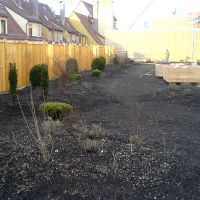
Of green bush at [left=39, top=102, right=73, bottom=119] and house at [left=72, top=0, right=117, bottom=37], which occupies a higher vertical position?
house at [left=72, top=0, right=117, bottom=37]

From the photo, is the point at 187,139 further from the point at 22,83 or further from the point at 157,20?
the point at 157,20

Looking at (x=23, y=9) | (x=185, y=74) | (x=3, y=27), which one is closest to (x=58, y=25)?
(x=23, y=9)

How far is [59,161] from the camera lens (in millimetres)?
5414

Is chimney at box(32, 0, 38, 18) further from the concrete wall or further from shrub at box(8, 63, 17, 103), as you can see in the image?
shrub at box(8, 63, 17, 103)

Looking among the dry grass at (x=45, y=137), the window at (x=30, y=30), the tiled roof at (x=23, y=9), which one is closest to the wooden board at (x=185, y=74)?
the dry grass at (x=45, y=137)

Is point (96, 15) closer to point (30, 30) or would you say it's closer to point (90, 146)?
point (30, 30)

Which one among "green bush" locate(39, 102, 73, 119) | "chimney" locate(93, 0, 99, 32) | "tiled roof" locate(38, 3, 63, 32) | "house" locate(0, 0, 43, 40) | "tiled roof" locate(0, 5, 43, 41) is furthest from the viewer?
"chimney" locate(93, 0, 99, 32)

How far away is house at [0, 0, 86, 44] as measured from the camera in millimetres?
35906

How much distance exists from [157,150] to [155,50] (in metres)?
47.4

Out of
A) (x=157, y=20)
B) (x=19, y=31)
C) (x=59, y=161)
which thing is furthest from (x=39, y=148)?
(x=157, y=20)

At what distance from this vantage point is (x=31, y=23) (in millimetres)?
40000

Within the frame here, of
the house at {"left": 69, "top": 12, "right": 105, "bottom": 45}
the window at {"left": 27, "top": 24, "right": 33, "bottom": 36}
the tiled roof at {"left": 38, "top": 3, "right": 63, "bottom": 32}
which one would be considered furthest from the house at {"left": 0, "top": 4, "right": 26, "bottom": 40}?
the house at {"left": 69, "top": 12, "right": 105, "bottom": 45}

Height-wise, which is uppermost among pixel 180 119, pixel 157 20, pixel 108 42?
pixel 157 20

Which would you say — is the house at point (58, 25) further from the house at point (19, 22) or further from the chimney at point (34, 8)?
the house at point (19, 22)
